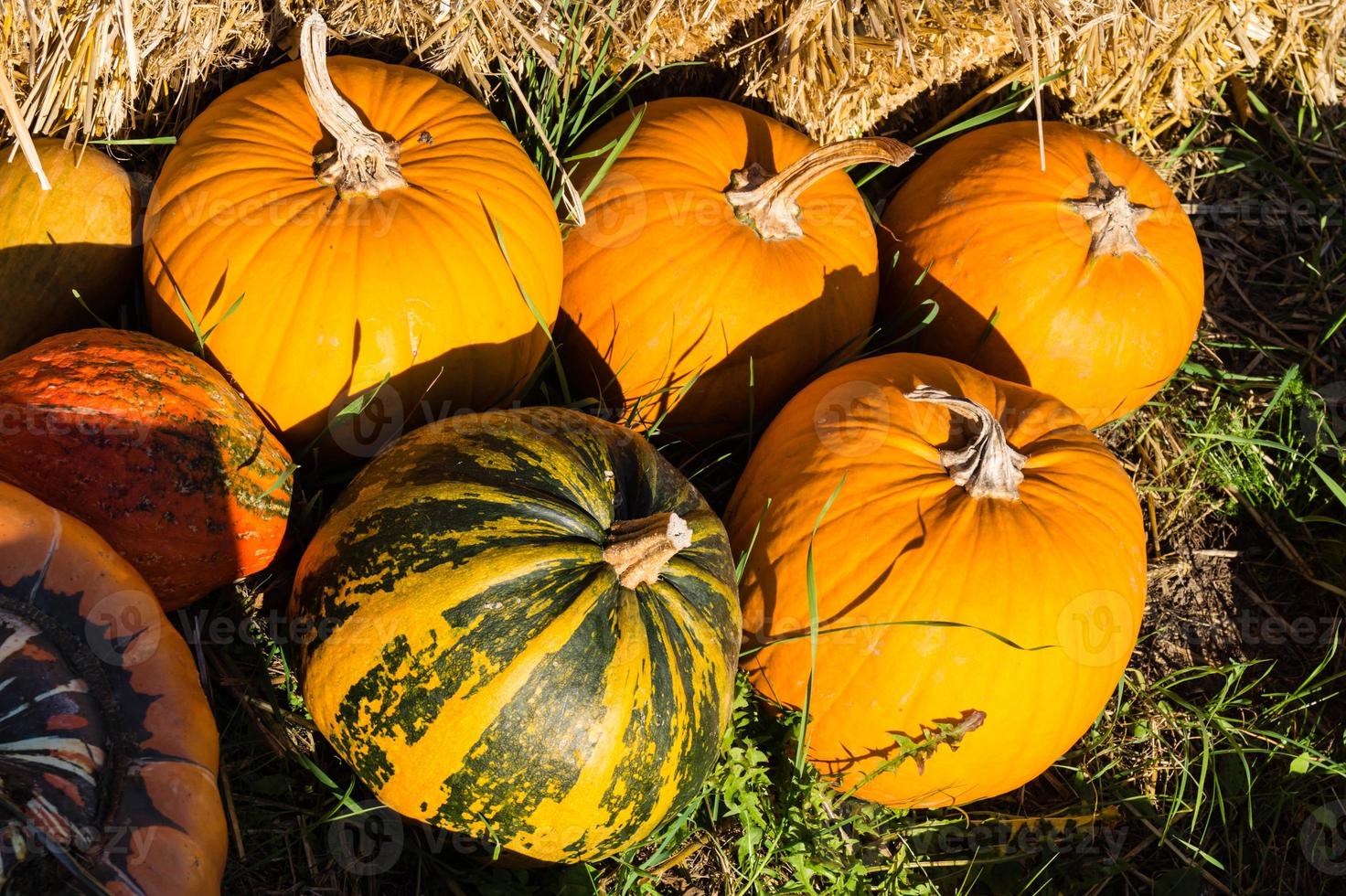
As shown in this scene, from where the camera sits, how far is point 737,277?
337 centimetres

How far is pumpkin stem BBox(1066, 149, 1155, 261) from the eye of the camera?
11.8 feet

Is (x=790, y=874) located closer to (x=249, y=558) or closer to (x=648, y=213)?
(x=249, y=558)

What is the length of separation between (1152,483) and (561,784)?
279cm

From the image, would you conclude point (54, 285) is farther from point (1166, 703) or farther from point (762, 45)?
point (1166, 703)

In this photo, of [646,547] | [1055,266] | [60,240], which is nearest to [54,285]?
[60,240]

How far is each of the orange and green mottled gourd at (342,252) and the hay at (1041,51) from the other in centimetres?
123

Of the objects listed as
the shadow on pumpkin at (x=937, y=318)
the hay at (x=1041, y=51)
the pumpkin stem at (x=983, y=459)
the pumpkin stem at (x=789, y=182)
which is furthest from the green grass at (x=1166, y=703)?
the pumpkin stem at (x=983, y=459)

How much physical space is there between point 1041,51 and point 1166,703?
242 cm

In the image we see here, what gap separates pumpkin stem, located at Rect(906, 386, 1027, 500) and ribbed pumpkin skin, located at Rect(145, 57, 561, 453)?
3.91 feet

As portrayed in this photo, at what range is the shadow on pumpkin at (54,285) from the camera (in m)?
3.05

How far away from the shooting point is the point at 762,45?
3.97 m

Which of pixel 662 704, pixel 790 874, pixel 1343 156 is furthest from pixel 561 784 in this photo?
pixel 1343 156

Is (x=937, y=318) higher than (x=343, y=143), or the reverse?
(x=343, y=143)

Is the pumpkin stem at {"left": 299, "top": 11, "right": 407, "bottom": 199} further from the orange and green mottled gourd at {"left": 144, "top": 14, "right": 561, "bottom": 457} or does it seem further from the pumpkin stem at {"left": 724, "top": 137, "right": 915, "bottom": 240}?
the pumpkin stem at {"left": 724, "top": 137, "right": 915, "bottom": 240}
